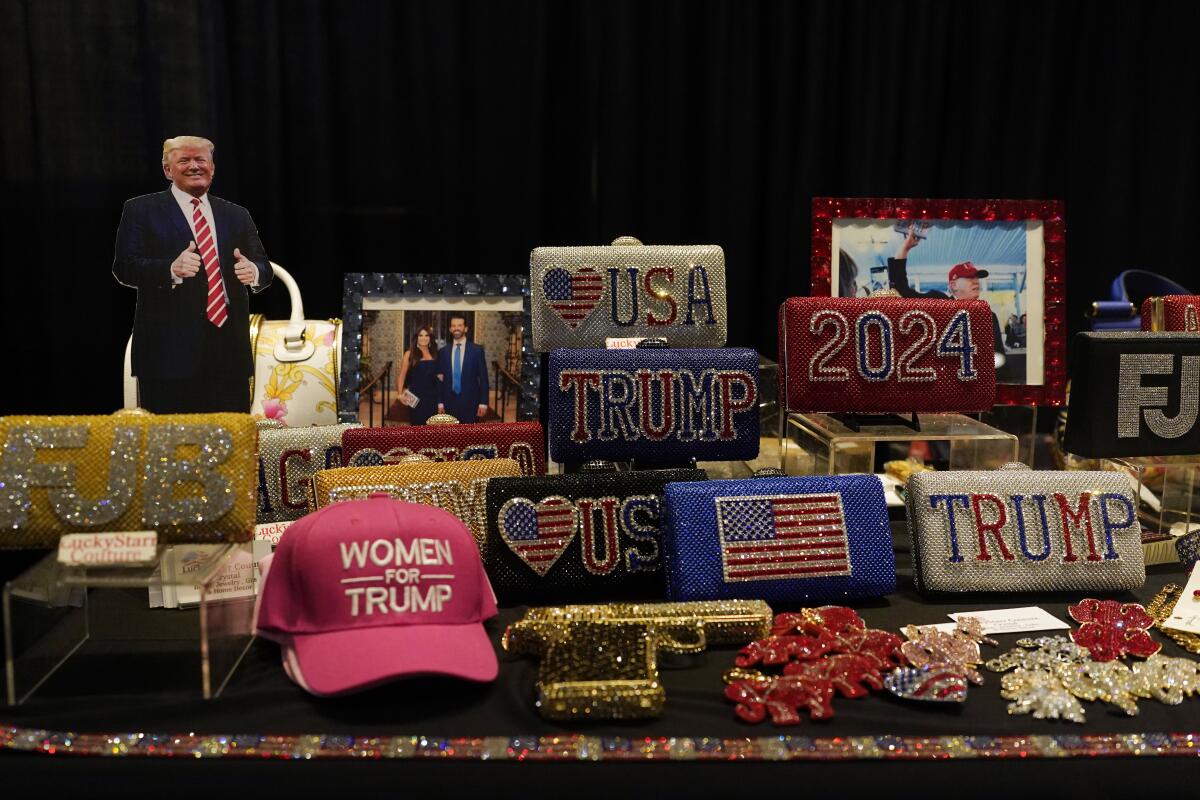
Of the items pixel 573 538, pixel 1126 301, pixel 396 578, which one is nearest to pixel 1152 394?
pixel 1126 301

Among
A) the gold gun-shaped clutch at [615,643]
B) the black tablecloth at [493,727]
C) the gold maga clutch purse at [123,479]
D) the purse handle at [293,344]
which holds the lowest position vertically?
the black tablecloth at [493,727]

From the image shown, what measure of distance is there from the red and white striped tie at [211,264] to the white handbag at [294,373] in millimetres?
124

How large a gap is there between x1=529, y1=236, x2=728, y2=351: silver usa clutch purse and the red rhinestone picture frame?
0.65m

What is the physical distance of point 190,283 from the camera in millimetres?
2244

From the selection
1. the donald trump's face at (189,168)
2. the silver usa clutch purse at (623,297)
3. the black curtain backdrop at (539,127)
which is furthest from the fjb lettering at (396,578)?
the black curtain backdrop at (539,127)

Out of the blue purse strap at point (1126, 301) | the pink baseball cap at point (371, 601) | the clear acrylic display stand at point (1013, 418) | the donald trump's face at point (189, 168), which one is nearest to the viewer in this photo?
the pink baseball cap at point (371, 601)

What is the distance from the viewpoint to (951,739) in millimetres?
1288

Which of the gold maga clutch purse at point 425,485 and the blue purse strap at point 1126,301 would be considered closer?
the gold maga clutch purse at point 425,485

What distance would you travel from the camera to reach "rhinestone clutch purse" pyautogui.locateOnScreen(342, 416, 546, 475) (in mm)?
1866

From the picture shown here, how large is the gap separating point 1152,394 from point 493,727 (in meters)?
1.35

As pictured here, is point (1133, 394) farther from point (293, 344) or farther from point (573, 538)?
point (293, 344)

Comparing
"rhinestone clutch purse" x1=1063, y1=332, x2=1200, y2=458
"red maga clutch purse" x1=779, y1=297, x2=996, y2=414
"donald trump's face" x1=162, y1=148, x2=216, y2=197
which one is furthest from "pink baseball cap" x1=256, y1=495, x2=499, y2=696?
"rhinestone clutch purse" x1=1063, y1=332, x2=1200, y2=458

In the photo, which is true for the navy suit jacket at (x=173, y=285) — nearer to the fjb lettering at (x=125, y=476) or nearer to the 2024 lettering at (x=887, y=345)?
the fjb lettering at (x=125, y=476)

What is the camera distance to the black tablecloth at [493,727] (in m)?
1.23
